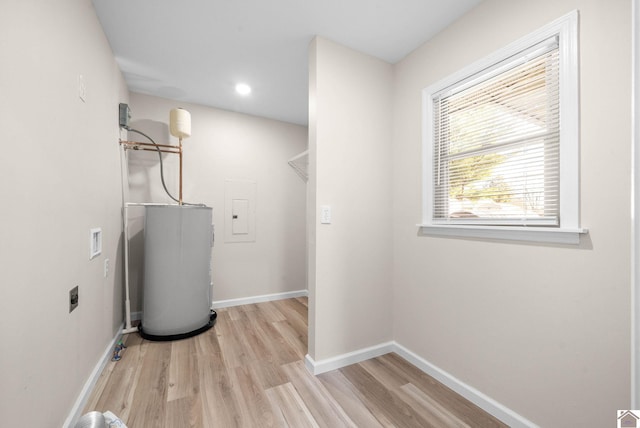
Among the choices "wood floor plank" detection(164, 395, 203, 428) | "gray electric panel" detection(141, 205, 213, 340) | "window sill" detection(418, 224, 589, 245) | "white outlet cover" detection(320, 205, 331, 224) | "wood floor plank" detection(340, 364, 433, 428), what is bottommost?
"wood floor plank" detection(340, 364, 433, 428)

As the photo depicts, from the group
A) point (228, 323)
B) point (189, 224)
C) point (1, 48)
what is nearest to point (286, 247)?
point (228, 323)

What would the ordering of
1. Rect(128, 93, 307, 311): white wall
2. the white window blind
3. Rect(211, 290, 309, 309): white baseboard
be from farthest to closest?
Rect(211, 290, 309, 309): white baseboard < Rect(128, 93, 307, 311): white wall < the white window blind

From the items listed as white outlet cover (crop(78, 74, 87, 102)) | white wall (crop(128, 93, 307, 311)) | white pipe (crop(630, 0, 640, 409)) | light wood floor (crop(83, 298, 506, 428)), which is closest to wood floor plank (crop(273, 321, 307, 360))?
light wood floor (crop(83, 298, 506, 428))

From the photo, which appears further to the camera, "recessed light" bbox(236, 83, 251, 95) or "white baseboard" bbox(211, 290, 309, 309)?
"white baseboard" bbox(211, 290, 309, 309)

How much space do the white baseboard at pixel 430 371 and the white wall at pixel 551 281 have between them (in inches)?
1.7

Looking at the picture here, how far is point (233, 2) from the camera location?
1.53 meters

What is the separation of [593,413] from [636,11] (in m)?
1.48

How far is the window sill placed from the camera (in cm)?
113

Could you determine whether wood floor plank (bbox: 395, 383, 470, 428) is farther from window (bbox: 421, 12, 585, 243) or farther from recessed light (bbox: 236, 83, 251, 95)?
recessed light (bbox: 236, 83, 251, 95)

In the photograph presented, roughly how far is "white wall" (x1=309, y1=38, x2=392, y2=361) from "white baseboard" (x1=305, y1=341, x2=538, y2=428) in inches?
1.9

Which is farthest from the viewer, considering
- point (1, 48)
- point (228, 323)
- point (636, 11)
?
point (228, 323)

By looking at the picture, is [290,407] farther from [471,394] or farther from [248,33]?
[248,33]

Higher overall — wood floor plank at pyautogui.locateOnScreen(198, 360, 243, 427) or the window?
the window

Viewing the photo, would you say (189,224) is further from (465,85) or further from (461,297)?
(465,85)
